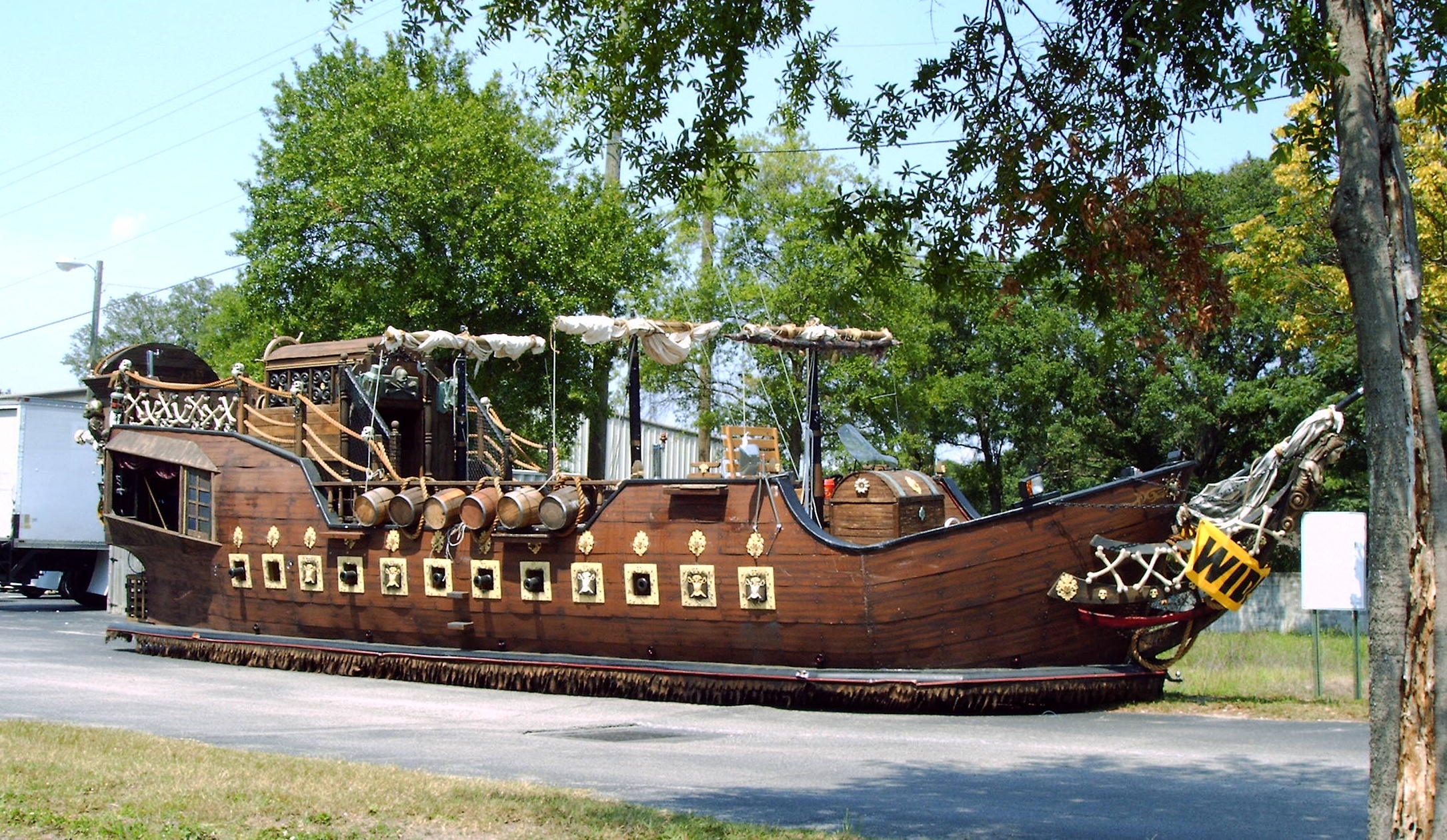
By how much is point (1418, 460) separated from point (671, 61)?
15.4 ft

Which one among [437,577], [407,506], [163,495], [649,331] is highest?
[649,331]

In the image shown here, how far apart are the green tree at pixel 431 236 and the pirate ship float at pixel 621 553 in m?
4.36

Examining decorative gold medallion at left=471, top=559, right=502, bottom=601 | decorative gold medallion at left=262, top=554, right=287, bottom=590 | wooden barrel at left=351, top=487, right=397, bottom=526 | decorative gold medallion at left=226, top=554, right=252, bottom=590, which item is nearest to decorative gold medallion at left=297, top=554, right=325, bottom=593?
decorative gold medallion at left=262, top=554, right=287, bottom=590

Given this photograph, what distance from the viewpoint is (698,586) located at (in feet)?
43.3

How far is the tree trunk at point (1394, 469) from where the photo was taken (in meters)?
4.65

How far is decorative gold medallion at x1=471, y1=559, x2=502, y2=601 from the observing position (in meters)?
14.6

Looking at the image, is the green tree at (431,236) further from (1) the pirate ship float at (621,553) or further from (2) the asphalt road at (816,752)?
(2) the asphalt road at (816,752)

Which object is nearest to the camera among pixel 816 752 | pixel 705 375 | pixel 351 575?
pixel 816 752

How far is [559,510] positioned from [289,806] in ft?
23.8

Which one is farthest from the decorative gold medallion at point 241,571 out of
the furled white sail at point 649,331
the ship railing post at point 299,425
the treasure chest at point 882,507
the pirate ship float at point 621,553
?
the treasure chest at point 882,507

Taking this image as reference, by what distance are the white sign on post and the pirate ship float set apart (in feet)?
2.97

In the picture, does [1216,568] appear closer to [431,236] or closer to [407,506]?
[407,506]

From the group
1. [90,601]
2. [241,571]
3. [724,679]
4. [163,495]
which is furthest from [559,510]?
[90,601]

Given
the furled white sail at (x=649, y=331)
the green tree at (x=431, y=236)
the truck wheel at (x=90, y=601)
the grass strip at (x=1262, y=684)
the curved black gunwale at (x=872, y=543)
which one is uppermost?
the green tree at (x=431, y=236)
